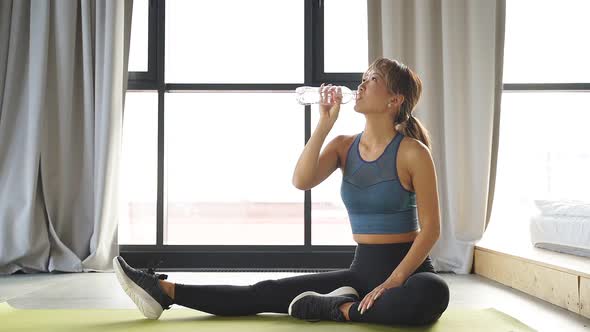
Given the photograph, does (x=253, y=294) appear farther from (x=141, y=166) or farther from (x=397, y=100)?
(x=141, y=166)

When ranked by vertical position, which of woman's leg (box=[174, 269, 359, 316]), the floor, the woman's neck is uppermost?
the woman's neck

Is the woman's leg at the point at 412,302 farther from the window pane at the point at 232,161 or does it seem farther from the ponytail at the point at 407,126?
the window pane at the point at 232,161

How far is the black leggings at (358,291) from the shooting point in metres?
1.59

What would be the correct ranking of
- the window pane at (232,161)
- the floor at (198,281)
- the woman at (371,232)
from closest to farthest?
the woman at (371,232), the floor at (198,281), the window pane at (232,161)

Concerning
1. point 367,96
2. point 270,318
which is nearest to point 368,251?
point 270,318

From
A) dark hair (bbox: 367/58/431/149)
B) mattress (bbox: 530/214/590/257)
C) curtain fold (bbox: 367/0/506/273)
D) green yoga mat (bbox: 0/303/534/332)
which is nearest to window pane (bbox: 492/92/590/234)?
curtain fold (bbox: 367/0/506/273)

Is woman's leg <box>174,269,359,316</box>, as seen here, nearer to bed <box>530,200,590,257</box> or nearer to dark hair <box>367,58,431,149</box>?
dark hair <box>367,58,431,149</box>

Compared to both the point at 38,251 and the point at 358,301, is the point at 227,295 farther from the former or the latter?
the point at 38,251

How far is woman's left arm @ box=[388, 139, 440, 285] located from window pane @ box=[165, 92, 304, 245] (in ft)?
6.59

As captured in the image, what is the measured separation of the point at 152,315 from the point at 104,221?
180cm

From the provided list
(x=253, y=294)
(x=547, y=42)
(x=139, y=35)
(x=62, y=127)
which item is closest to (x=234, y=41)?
(x=139, y=35)

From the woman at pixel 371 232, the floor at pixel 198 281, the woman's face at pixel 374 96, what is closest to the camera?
the woman at pixel 371 232

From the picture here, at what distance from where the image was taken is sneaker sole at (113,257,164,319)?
1701 mm

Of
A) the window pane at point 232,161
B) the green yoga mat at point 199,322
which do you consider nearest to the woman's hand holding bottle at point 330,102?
the green yoga mat at point 199,322
